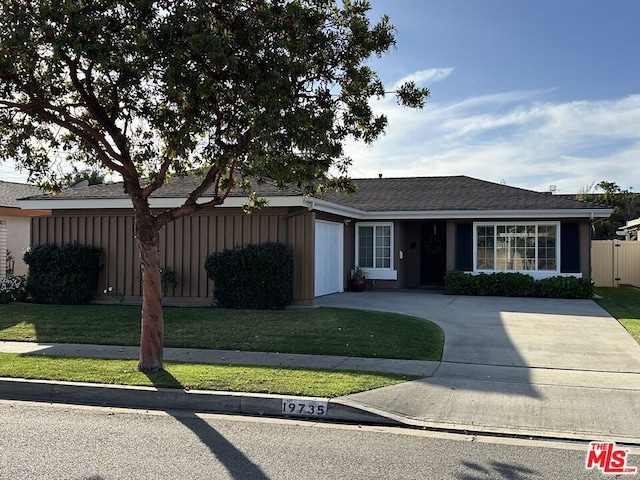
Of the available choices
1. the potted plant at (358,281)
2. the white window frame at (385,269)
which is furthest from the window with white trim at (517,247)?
the potted plant at (358,281)

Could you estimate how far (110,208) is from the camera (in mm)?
16672

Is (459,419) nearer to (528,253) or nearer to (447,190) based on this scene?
(528,253)

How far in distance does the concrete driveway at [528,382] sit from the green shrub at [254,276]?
3.43 m

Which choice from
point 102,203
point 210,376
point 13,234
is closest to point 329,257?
point 102,203

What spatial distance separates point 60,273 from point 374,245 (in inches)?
405

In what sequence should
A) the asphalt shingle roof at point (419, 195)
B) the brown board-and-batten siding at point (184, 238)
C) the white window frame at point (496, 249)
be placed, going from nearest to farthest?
the brown board-and-batten siding at point (184, 238), the asphalt shingle roof at point (419, 195), the white window frame at point (496, 249)

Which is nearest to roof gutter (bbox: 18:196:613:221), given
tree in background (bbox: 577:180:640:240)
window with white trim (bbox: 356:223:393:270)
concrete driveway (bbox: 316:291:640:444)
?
window with white trim (bbox: 356:223:393:270)

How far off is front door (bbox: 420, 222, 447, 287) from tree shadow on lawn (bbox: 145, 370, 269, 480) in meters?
15.5

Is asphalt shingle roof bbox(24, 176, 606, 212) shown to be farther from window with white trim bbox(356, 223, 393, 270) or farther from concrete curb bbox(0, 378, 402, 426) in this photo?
concrete curb bbox(0, 378, 402, 426)

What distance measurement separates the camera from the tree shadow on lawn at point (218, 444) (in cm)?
503

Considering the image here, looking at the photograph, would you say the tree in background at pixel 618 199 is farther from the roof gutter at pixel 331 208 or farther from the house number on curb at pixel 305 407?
the house number on curb at pixel 305 407

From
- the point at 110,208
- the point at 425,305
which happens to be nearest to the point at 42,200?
the point at 110,208

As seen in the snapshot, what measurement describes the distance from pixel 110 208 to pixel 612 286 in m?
19.9

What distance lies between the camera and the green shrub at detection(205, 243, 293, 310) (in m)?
14.5
